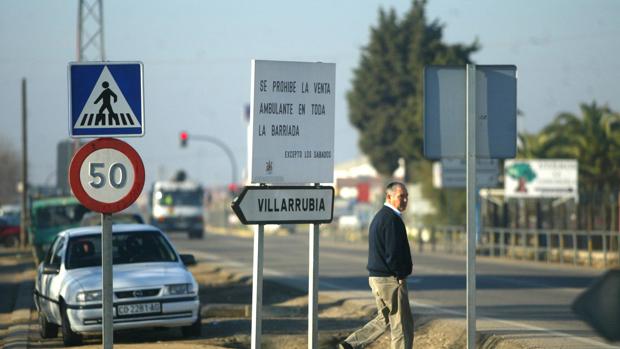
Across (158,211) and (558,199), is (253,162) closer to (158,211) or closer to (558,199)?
(558,199)

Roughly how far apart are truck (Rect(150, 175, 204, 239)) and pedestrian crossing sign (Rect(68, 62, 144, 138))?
5432 cm

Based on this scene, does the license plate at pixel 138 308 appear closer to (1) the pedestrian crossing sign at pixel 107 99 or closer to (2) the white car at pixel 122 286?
(2) the white car at pixel 122 286

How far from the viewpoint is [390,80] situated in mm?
83000

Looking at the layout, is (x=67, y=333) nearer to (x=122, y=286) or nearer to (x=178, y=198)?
(x=122, y=286)

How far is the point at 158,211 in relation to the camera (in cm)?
6241

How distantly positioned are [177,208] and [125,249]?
1917 inches

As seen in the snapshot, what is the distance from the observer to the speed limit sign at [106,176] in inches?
296

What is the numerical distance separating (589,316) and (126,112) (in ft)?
17.6

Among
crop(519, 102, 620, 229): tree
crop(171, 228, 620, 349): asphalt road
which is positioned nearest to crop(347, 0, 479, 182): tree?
crop(519, 102, 620, 229): tree

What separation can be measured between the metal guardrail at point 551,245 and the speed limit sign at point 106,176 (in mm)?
25947

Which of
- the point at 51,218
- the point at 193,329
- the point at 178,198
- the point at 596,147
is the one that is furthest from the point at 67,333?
the point at 178,198

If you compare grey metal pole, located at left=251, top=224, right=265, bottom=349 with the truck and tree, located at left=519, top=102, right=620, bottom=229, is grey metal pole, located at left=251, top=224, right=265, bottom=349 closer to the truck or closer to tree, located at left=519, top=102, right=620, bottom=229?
tree, located at left=519, top=102, right=620, bottom=229

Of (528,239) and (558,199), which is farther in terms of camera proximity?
(558,199)

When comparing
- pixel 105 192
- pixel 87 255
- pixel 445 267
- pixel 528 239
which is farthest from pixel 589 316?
pixel 528 239
